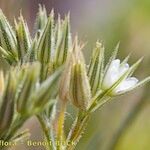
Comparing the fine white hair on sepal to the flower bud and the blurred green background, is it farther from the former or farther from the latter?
the blurred green background

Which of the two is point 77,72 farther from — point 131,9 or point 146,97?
point 131,9

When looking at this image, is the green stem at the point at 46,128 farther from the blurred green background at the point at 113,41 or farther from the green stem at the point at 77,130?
the blurred green background at the point at 113,41

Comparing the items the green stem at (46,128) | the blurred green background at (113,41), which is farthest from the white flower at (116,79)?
the blurred green background at (113,41)

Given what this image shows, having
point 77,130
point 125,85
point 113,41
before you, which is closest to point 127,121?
point 113,41

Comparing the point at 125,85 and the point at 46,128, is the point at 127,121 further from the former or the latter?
the point at 46,128

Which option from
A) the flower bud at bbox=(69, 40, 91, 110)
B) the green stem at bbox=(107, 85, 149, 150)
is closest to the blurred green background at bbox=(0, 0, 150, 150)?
the green stem at bbox=(107, 85, 149, 150)
